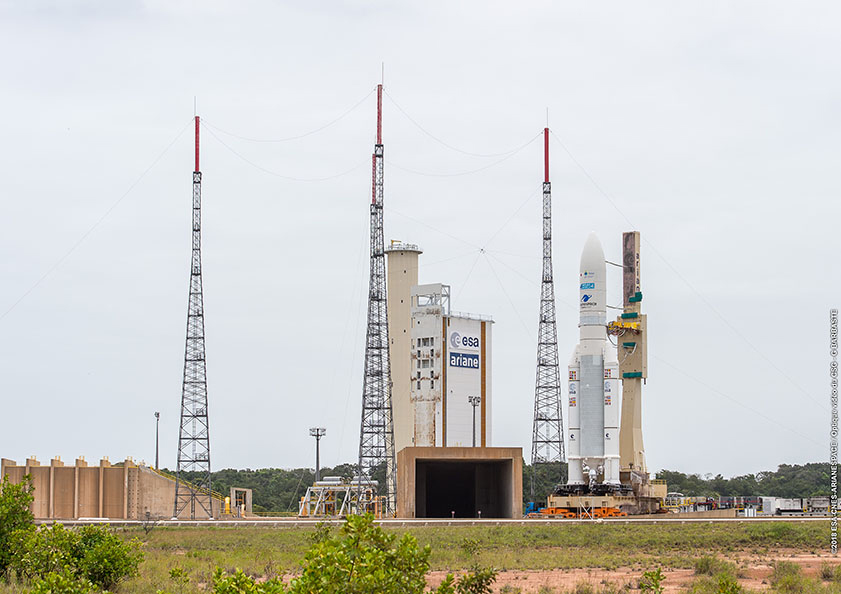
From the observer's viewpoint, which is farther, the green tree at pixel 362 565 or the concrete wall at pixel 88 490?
the concrete wall at pixel 88 490

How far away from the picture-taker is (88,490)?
6581 centimetres

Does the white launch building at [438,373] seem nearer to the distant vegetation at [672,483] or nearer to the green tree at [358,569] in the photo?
the distant vegetation at [672,483]

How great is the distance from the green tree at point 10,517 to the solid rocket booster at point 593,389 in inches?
1929

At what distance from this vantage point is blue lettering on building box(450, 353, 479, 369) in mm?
82750

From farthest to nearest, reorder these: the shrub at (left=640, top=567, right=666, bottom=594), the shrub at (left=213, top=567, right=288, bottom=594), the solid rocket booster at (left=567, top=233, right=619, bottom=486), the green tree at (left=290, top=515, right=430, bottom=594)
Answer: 1. the solid rocket booster at (left=567, top=233, right=619, bottom=486)
2. the shrub at (left=640, top=567, right=666, bottom=594)
3. the shrub at (left=213, top=567, right=288, bottom=594)
4. the green tree at (left=290, top=515, right=430, bottom=594)

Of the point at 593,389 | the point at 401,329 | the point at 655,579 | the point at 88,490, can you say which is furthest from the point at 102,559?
the point at 401,329

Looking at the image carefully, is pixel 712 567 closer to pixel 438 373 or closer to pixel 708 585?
pixel 708 585

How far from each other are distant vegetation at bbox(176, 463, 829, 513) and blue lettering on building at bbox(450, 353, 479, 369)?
1753 cm

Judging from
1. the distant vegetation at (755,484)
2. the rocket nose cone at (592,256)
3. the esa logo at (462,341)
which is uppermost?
the rocket nose cone at (592,256)

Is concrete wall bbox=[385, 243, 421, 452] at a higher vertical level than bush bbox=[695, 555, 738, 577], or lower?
higher

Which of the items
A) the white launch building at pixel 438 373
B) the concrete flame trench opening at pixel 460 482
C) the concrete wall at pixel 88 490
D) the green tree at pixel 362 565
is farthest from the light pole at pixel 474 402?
the green tree at pixel 362 565

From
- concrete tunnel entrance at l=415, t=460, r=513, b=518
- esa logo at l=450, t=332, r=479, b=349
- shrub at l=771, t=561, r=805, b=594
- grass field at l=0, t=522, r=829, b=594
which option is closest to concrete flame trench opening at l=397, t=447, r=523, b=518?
concrete tunnel entrance at l=415, t=460, r=513, b=518

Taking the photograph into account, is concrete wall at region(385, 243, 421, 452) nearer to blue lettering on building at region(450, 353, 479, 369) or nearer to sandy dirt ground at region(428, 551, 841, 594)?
blue lettering on building at region(450, 353, 479, 369)

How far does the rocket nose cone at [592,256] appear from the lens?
69.5 m
